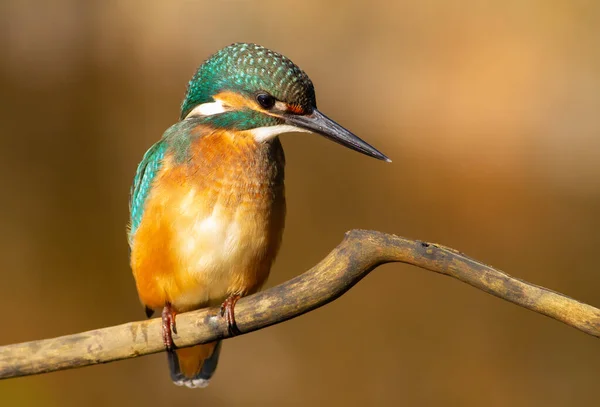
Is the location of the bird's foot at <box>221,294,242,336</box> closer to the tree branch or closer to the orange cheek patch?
the tree branch

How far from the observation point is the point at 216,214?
7.00 feet

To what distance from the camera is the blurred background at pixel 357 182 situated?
470cm

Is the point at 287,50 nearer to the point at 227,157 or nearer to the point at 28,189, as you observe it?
the point at 28,189

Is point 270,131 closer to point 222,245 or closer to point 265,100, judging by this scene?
point 265,100

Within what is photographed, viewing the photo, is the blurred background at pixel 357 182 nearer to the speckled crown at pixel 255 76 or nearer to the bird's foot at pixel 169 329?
the bird's foot at pixel 169 329

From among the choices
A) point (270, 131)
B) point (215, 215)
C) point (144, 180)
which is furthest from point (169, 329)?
point (270, 131)

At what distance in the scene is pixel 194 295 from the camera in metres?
2.30

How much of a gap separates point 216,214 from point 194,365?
765 millimetres

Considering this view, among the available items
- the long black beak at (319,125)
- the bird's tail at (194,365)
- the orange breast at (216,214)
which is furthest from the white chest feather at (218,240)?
the bird's tail at (194,365)

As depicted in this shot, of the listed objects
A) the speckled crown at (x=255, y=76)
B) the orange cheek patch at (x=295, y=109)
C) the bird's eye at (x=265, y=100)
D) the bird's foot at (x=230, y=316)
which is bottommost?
the bird's foot at (x=230, y=316)

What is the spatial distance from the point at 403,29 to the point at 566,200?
1462 millimetres

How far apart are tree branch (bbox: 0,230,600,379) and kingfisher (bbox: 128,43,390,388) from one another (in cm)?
7

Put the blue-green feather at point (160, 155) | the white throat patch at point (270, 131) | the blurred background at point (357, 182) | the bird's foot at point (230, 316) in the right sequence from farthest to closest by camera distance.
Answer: the blurred background at point (357, 182) < the blue-green feather at point (160, 155) < the white throat patch at point (270, 131) < the bird's foot at point (230, 316)

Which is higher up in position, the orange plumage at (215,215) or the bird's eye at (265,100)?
the bird's eye at (265,100)
